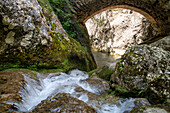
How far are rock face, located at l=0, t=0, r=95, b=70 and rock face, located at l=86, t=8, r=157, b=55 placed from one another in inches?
439

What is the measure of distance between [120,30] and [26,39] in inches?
673

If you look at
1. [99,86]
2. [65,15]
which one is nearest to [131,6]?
[65,15]

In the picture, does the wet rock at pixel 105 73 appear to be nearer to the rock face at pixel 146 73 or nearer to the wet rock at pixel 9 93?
the rock face at pixel 146 73

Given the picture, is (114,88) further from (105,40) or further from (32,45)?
(105,40)

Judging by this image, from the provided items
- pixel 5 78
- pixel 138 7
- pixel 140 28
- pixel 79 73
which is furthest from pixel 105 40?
pixel 5 78

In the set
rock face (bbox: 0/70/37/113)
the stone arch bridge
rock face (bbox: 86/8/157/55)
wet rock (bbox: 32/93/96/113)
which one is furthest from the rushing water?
rock face (bbox: 86/8/157/55)

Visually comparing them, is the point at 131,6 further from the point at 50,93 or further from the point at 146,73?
the point at 50,93

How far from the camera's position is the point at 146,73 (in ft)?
9.66

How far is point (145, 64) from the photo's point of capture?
3.04 meters

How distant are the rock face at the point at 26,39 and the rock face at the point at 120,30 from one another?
11.2 meters

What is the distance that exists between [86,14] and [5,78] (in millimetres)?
7510

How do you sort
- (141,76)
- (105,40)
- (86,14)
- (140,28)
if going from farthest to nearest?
(105,40) → (140,28) → (86,14) → (141,76)

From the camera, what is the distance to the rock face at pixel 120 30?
15.0 metres

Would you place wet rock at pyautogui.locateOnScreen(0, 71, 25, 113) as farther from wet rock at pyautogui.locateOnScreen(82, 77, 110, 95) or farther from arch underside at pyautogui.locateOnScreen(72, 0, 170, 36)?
arch underside at pyautogui.locateOnScreen(72, 0, 170, 36)
